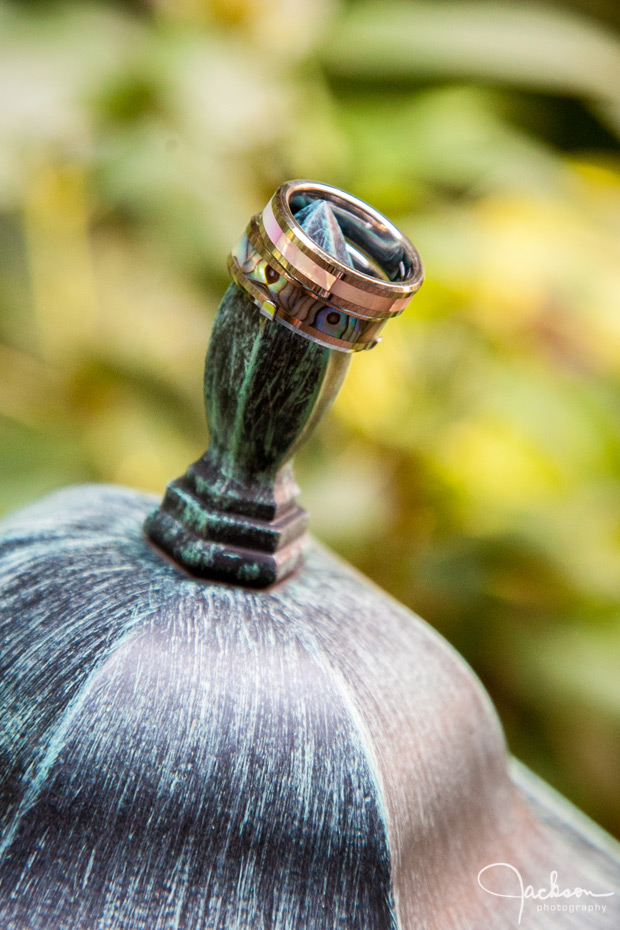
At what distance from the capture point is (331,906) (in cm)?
30

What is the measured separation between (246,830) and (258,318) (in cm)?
19

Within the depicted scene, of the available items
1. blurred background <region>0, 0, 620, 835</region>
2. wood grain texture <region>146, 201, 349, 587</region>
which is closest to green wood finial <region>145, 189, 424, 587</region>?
wood grain texture <region>146, 201, 349, 587</region>

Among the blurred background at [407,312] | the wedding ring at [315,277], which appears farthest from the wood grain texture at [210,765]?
the blurred background at [407,312]

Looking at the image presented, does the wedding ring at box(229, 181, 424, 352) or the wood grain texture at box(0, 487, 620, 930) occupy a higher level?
the wedding ring at box(229, 181, 424, 352)

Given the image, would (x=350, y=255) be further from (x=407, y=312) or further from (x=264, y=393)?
(x=407, y=312)

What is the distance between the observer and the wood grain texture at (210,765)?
29 cm

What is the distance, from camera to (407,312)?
1.19 metres

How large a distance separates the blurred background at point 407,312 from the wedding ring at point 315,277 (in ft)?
2.47

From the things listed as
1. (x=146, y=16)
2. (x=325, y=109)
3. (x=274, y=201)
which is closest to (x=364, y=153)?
(x=325, y=109)

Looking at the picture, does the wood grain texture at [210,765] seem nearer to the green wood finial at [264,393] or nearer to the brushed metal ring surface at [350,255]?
the green wood finial at [264,393]

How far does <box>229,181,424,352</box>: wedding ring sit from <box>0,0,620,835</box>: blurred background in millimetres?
753

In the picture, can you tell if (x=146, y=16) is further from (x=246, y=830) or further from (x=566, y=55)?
(x=246, y=830)

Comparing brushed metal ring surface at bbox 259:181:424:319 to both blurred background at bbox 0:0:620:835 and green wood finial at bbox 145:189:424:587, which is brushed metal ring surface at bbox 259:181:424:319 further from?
blurred background at bbox 0:0:620:835

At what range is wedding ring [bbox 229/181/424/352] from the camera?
0.31 m
